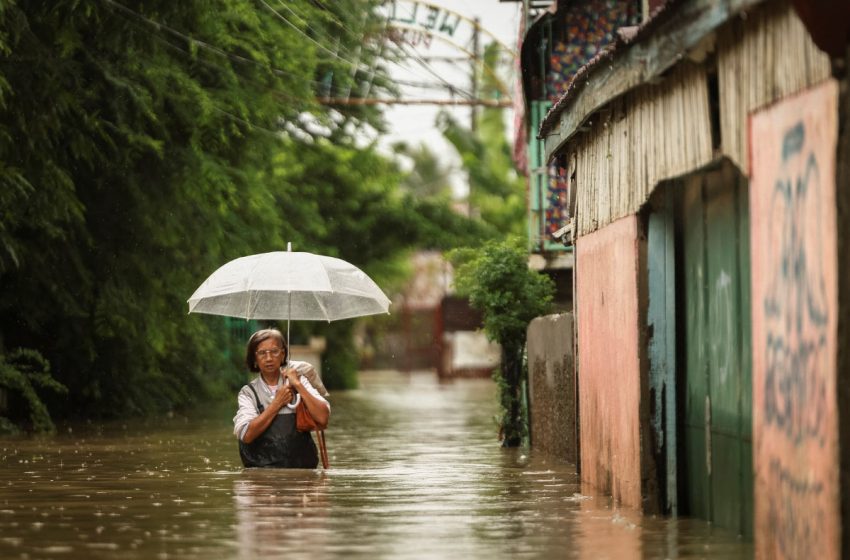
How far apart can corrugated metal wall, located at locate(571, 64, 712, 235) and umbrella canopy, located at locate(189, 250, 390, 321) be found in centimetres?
213

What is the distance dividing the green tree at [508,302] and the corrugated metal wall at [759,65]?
34.3 feet

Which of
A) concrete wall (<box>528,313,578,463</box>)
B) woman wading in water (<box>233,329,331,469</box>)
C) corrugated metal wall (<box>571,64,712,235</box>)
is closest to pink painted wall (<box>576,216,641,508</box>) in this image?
corrugated metal wall (<box>571,64,712,235</box>)

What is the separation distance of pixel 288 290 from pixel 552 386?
4.61m

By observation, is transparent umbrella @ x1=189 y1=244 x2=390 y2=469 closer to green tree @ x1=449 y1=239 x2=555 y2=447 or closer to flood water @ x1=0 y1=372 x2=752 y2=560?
flood water @ x1=0 y1=372 x2=752 y2=560

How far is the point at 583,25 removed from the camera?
24312 mm

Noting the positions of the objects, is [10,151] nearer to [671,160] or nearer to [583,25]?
[583,25]

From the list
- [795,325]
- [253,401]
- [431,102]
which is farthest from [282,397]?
[431,102]

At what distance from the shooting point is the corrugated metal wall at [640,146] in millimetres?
10289

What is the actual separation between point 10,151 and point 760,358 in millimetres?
14166

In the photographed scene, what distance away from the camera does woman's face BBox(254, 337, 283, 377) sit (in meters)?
13.6

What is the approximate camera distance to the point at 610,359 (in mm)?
13211

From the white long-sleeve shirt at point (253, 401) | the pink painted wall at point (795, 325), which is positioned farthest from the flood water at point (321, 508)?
the pink painted wall at point (795, 325)

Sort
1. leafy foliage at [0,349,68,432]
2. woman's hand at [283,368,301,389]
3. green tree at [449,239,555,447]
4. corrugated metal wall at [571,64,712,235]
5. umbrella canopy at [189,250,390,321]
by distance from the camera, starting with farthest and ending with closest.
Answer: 1. leafy foliage at [0,349,68,432]
2. green tree at [449,239,555,447]
3. umbrella canopy at [189,250,390,321]
4. woman's hand at [283,368,301,389]
5. corrugated metal wall at [571,64,712,235]

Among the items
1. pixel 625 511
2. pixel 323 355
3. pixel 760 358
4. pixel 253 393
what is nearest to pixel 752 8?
pixel 760 358
